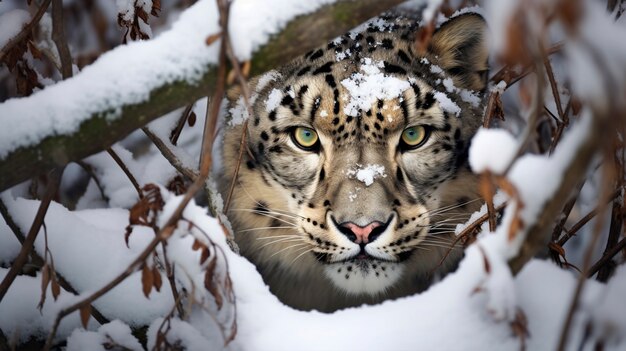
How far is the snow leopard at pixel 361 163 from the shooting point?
2.75 m

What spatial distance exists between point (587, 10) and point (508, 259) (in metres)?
0.69

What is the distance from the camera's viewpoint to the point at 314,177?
9.79 feet

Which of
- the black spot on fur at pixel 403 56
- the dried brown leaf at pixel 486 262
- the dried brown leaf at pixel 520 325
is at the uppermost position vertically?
the black spot on fur at pixel 403 56

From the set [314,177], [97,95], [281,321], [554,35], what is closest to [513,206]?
[281,321]

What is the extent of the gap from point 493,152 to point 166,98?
2.94 ft

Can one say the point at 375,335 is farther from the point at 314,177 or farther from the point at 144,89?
the point at 314,177

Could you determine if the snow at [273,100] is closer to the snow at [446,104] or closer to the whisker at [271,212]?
the whisker at [271,212]

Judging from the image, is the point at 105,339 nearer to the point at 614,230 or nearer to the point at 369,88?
the point at 369,88

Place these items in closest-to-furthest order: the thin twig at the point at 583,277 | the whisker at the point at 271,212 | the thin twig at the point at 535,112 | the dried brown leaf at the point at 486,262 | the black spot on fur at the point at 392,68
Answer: the thin twig at the point at 583,277, the thin twig at the point at 535,112, the dried brown leaf at the point at 486,262, the black spot on fur at the point at 392,68, the whisker at the point at 271,212

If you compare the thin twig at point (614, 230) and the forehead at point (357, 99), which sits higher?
the forehead at point (357, 99)

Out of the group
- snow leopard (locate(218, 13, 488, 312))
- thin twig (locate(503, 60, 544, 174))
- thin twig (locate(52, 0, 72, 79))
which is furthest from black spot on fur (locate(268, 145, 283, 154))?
thin twig (locate(503, 60, 544, 174))

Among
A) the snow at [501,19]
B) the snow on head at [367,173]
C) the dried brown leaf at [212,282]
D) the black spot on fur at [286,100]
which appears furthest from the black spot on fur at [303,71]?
the snow at [501,19]

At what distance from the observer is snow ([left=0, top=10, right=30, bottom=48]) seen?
2533 mm

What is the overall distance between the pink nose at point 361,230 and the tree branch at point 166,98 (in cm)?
93
